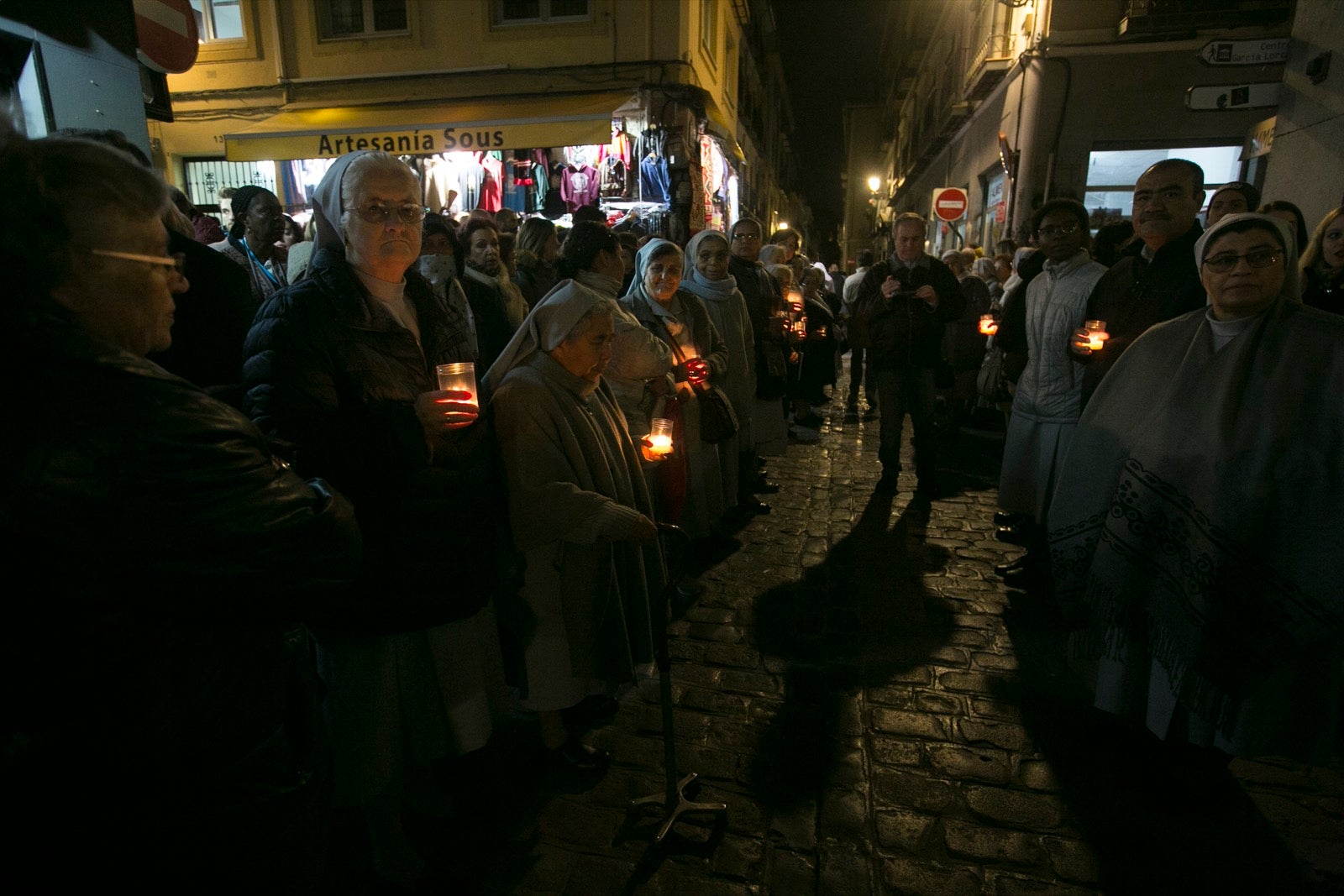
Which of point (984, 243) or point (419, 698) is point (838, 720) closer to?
point (419, 698)

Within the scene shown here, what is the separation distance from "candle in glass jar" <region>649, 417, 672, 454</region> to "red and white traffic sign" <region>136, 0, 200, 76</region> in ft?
11.5

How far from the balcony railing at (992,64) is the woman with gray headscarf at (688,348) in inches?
535

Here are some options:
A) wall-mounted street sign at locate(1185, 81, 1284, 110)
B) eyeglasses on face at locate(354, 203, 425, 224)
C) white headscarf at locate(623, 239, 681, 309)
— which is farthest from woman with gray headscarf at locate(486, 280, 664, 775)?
wall-mounted street sign at locate(1185, 81, 1284, 110)

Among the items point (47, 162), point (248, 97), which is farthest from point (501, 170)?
point (47, 162)

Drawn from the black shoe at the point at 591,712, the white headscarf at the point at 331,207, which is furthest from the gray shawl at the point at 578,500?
the white headscarf at the point at 331,207

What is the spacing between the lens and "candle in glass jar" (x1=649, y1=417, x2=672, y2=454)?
128 inches

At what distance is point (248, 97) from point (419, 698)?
15.5 metres

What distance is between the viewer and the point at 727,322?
18.0 feet

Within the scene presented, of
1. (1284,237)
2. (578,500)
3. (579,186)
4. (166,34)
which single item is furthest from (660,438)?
(579,186)

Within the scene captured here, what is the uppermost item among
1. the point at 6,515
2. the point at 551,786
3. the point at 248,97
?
the point at 248,97

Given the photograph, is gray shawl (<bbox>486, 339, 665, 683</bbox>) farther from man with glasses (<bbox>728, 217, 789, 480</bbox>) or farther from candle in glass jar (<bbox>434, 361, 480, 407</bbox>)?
man with glasses (<bbox>728, 217, 789, 480</bbox>)

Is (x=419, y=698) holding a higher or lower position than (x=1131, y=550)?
lower

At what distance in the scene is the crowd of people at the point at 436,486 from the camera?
3.75 ft

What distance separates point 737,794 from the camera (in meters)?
2.84
